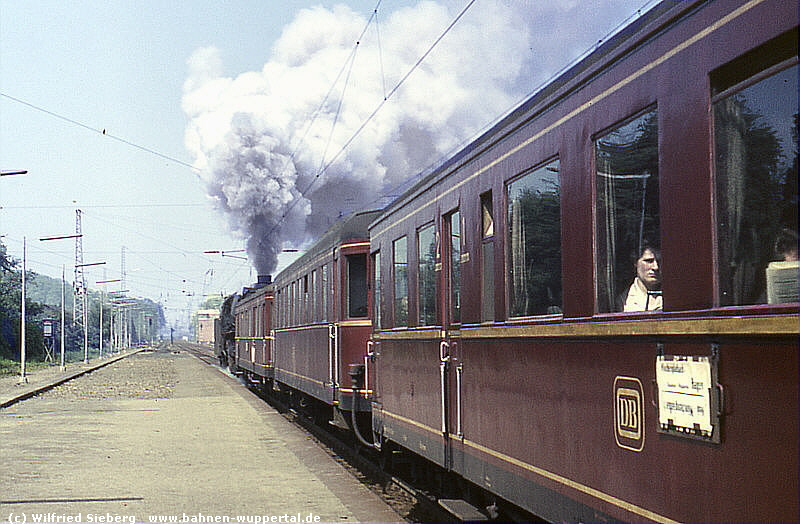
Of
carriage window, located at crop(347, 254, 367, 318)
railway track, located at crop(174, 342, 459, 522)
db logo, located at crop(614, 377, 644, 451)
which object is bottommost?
railway track, located at crop(174, 342, 459, 522)

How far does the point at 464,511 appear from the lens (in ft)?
Answer: 25.1

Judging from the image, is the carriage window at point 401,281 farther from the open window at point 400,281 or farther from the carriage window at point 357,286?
the carriage window at point 357,286

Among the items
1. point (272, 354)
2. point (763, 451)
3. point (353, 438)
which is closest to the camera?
point (763, 451)

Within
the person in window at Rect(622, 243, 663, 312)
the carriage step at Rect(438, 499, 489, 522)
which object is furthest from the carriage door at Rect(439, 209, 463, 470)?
the person in window at Rect(622, 243, 663, 312)

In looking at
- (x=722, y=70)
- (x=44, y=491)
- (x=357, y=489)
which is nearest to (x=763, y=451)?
(x=722, y=70)

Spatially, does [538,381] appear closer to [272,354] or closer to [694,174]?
[694,174]

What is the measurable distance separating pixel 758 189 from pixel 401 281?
6289mm

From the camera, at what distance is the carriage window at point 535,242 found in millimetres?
5641

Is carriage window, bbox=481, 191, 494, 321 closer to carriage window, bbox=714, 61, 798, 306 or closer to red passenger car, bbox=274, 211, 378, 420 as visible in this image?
carriage window, bbox=714, 61, 798, 306

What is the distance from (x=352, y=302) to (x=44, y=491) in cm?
448

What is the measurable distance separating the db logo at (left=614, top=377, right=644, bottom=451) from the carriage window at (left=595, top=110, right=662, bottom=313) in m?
0.34

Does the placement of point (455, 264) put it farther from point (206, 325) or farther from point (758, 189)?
point (206, 325)

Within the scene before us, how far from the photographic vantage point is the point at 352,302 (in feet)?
44.0

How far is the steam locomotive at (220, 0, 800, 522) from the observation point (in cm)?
356
